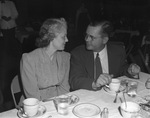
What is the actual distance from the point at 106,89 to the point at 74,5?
26.6 ft

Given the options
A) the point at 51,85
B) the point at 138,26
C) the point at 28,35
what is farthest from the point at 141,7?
the point at 51,85

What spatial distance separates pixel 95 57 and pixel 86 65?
0.15 m

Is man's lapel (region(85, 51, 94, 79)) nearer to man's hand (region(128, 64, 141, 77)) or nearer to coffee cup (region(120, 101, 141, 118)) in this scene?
man's hand (region(128, 64, 141, 77))

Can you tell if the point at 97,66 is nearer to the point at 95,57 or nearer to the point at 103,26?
the point at 95,57

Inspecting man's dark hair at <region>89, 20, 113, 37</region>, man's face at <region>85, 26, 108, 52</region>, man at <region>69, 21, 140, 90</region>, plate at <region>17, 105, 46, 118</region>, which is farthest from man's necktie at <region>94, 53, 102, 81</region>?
plate at <region>17, 105, 46, 118</region>

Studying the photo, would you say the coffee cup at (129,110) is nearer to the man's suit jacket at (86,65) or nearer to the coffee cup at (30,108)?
the man's suit jacket at (86,65)

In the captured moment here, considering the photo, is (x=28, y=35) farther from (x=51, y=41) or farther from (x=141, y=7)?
(x=141, y=7)

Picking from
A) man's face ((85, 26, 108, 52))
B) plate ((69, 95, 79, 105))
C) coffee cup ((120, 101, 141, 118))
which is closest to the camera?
Result: coffee cup ((120, 101, 141, 118))

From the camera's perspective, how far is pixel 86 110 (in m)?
1.58

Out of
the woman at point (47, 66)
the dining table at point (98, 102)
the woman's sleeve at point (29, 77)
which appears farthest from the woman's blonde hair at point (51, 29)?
the dining table at point (98, 102)

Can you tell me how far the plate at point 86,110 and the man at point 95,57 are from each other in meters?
0.45

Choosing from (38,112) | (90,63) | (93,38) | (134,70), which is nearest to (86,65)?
(90,63)

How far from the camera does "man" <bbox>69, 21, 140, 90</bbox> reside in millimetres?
2246

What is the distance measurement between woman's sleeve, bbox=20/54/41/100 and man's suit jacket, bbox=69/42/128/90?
39cm
